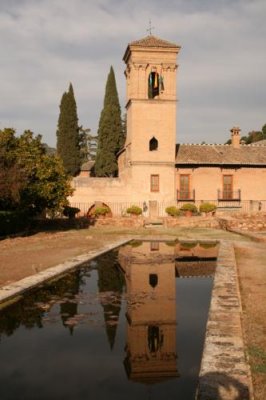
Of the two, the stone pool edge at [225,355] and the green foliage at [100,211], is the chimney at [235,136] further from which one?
the stone pool edge at [225,355]

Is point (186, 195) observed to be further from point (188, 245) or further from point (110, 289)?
point (110, 289)

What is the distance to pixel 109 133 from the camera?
45062mm

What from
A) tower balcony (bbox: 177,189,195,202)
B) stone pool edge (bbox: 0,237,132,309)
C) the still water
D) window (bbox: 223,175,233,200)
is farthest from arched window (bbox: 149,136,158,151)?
the still water

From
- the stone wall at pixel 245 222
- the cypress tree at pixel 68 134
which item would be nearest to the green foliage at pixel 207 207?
the stone wall at pixel 245 222

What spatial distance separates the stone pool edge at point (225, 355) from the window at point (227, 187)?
27801 mm

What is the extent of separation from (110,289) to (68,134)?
122 ft

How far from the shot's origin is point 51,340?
21.1 feet

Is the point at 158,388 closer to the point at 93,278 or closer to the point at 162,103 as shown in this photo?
the point at 93,278

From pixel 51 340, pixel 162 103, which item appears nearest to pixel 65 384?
pixel 51 340

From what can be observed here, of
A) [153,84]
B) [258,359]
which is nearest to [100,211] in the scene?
[153,84]

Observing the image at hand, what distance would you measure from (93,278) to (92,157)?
248 feet

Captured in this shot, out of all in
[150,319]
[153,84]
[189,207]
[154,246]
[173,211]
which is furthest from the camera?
[153,84]

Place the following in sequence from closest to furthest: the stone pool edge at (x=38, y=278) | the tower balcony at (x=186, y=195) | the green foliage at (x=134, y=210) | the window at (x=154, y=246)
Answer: the stone pool edge at (x=38, y=278) → the window at (x=154, y=246) → the green foliage at (x=134, y=210) → the tower balcony at (x=186, y=195)

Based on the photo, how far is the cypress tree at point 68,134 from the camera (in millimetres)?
45469
